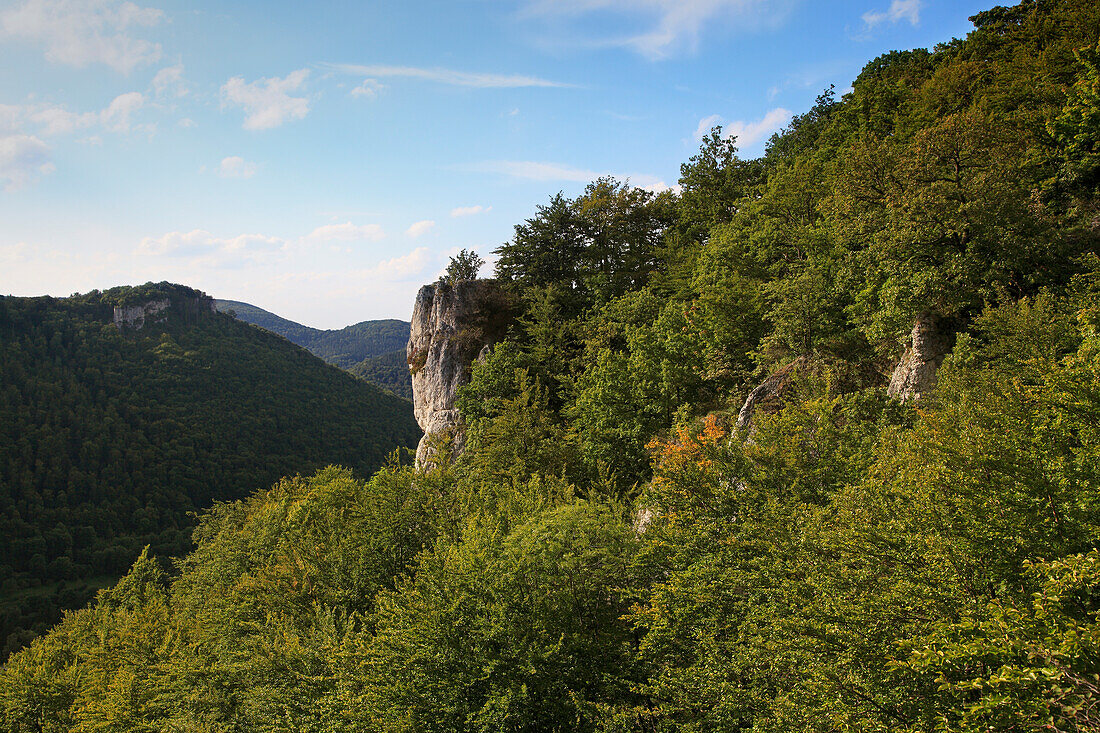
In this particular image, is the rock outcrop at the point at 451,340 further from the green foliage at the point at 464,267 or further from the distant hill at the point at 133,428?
the distant hill at the point at 133,428

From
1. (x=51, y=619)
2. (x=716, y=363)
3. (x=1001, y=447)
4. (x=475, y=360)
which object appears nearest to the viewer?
(x=1001, y=447)

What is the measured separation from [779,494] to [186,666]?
22.1 metres

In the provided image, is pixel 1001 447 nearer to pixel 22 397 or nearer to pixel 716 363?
pixel 716 363

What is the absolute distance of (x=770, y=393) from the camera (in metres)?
19.4

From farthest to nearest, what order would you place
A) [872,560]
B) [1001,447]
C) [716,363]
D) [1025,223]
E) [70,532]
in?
[70,532] → [716,363] → [1025,223] → [872,560] → [1001,447]

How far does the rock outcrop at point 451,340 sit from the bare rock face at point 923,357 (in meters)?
25.7

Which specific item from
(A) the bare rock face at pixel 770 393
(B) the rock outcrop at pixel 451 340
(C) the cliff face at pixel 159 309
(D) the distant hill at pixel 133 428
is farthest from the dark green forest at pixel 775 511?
(C) the cliff face at pixel 159 309

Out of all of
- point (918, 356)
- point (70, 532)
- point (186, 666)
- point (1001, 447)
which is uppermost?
point (918, 356)

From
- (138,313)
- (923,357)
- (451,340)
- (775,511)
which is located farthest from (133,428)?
(923,357)

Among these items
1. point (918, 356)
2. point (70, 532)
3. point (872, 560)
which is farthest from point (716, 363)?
point (70, 532)

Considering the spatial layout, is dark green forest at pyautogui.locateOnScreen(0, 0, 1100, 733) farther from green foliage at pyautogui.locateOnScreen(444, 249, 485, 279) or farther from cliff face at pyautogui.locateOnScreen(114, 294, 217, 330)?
A: cliff face at pyautogui.locateOnScreen(114, 294, 217, 330)

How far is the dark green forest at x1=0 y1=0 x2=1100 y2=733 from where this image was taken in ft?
26.5

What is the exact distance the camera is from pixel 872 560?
927 cm

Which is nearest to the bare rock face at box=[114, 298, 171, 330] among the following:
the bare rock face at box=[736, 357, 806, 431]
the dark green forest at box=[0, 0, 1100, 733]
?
the dark green forest at box=[0, 0, 1100, 733]
